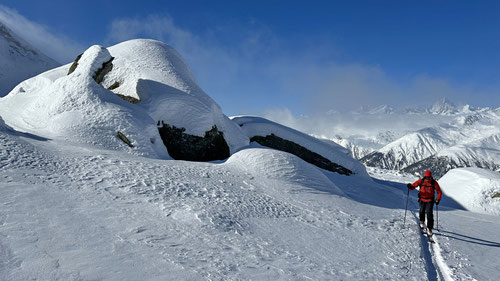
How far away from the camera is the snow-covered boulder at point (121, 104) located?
1966 centimetres

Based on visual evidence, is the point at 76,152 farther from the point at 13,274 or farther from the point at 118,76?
the point at 118,76

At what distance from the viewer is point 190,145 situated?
2358 centimetres

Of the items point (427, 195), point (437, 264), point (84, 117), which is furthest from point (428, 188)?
point (84, 117)

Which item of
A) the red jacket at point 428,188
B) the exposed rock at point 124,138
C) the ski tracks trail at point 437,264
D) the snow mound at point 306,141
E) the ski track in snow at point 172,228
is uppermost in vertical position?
the snow mound at point 306,141

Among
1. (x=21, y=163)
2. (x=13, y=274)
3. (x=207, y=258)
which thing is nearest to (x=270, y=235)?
(x=207, y=258)

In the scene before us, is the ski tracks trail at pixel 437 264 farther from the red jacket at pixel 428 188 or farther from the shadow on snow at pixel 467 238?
the red jacket at pixel 428 188

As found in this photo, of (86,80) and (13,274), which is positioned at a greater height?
(86,80)

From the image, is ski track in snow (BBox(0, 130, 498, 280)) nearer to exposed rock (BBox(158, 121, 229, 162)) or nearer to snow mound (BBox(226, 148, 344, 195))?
snow mound (BBox(226, 148, 344, 195))

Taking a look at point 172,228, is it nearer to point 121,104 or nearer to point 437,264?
point 437,264

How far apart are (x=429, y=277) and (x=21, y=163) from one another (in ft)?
50.5

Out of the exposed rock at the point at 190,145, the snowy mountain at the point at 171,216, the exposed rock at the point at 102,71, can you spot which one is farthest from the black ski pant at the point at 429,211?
the exposed rock at the point at 102,71

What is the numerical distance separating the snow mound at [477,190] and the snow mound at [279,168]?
553 inches

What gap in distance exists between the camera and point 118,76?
29.8 meters

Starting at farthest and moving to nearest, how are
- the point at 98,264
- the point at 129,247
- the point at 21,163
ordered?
the point at 21,163, the point at 129,247, the point at 98,264
